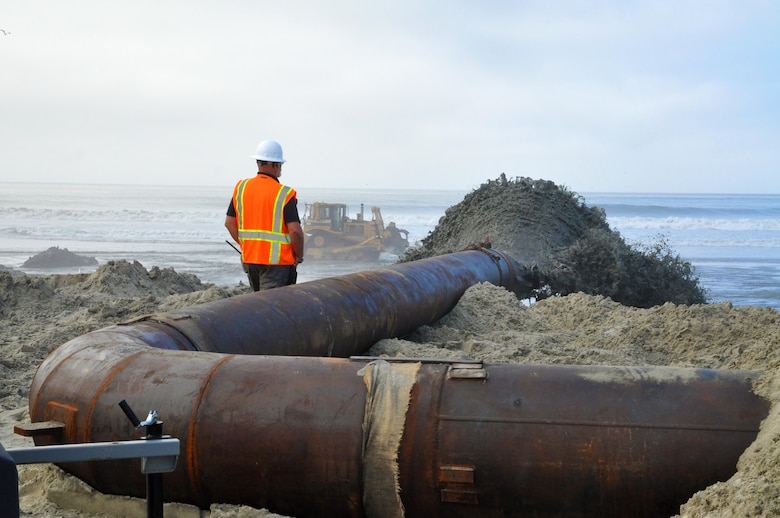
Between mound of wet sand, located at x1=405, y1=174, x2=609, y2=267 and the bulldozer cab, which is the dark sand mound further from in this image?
the bulldozer cab

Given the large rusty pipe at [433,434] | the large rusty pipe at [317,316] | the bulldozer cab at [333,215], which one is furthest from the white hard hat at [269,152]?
the bulldozer cab at [333,215]

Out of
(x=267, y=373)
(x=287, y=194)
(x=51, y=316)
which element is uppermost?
(x=287, y=194)

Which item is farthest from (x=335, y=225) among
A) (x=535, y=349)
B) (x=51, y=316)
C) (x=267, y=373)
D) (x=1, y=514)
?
(x=1, y=514)

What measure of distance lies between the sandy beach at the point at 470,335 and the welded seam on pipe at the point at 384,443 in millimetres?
418

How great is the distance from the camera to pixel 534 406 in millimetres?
2822

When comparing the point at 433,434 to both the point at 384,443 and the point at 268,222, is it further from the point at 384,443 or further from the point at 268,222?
the point at 268,222

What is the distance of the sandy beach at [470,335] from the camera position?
3.41m

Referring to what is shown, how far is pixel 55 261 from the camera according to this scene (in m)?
20.1

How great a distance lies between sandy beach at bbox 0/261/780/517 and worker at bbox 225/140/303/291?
1.00 meters

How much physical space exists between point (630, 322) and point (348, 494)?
191 inches

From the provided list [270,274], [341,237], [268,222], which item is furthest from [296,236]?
[341,237]

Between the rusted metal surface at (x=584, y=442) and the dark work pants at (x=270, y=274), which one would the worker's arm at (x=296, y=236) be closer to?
the dark work pants at (x=270, y=274)

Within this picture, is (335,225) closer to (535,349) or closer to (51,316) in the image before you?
(51,316)

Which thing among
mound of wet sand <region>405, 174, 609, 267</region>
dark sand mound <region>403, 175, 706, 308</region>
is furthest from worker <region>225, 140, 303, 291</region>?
mound of wet sand <region>405, 174, 609, 267</region>
